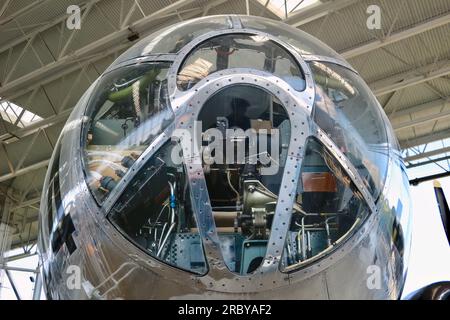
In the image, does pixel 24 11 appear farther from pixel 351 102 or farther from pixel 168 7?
pixel 351 102

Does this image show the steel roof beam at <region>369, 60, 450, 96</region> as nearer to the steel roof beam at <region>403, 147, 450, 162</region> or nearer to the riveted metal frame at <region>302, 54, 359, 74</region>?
the steel roof beam at <region>403, 147, 450, 162</region>

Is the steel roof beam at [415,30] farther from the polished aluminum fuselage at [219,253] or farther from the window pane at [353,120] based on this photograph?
the polished aluminum fuselage at [219,253]

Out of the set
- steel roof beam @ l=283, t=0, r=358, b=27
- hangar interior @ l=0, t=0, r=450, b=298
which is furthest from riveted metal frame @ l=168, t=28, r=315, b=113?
steel roof beam @ l=283, t=0, r=358, b=27

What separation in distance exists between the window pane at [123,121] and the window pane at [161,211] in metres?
0.13

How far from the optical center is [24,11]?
51.2 feet

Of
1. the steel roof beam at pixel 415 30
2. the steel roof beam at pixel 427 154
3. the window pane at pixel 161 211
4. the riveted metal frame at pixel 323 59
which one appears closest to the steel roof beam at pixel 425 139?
the steel roof beam at pixel 427 154

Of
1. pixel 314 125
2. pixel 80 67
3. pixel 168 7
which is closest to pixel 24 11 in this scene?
pixel 80 67

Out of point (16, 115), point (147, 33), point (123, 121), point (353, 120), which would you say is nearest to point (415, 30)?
point (147, 33)

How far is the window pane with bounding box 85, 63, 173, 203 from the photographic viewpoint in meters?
3.61

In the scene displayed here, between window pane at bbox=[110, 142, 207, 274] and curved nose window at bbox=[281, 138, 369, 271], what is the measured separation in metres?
0.64

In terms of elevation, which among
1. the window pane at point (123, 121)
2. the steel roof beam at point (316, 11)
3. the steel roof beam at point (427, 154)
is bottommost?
the window pane at point (123, 121)

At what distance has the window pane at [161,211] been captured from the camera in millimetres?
3373

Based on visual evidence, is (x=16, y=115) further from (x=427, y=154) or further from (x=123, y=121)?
(x=123, y=121)

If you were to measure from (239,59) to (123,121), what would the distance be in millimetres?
908
